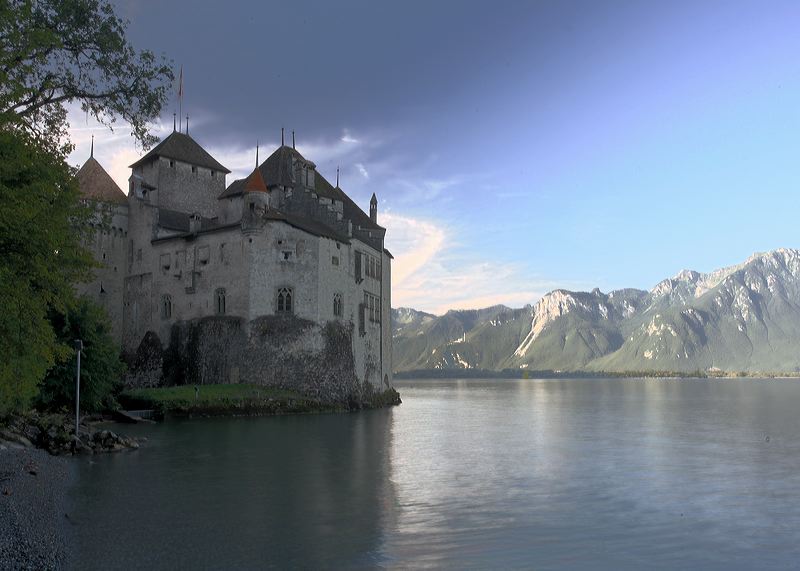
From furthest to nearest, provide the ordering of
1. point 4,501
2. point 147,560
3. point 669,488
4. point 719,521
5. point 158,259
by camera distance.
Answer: point 158,259
point 669,488
point 719,521
point 4,501
point 147,560

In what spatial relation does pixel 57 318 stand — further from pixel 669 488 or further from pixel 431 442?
pixel 669 488

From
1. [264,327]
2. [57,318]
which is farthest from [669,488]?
[264,327]

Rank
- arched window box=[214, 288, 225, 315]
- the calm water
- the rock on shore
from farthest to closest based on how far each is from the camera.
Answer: arched window box=[214, 288, 225, 315]
the calm water
the rock on shore

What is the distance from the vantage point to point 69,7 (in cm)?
2338

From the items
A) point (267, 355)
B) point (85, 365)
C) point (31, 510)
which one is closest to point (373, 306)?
point (267, 355)

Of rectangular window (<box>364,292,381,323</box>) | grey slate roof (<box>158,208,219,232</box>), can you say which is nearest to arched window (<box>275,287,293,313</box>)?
rectangular window (<box>364,292,381,323</box>)

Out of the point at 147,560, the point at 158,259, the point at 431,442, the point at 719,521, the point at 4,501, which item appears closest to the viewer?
the point at 147,560

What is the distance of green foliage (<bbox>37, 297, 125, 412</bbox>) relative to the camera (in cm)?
4406

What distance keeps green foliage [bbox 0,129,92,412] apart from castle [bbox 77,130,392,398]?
3928 centimetres

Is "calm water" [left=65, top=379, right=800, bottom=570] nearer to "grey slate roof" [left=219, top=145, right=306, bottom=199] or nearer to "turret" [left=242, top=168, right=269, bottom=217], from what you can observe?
"turret" [left=242, top=168, right=269, bottom=217]

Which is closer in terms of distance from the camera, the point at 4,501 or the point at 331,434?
the point at 4,501

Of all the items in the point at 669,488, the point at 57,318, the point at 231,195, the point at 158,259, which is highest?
the point at 231,195

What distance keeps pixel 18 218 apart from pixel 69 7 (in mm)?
9998

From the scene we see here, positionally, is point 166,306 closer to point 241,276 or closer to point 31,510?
point 241,276
